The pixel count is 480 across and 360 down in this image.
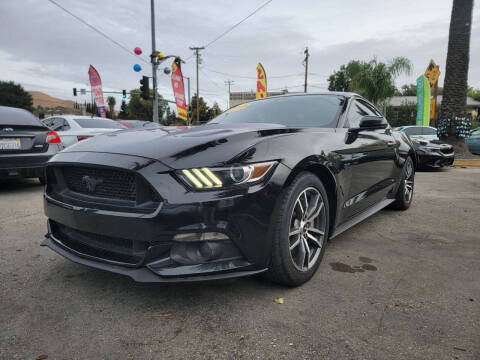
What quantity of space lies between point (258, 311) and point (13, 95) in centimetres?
6453

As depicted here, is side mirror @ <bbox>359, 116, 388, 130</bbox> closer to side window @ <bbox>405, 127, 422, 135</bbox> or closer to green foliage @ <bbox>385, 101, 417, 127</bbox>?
side window @ <bbox>405, 127, 422, 135</bbox>

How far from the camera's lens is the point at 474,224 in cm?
360

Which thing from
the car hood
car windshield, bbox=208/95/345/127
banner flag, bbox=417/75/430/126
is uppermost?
banner flag, bbox=417/75/430/126

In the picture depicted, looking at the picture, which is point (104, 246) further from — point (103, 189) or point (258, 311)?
point (258, 311)

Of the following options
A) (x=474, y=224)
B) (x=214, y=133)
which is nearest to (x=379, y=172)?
(x=474, y=224)

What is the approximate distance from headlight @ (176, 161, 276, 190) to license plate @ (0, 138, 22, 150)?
4.46 meters

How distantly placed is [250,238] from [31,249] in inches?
81.5

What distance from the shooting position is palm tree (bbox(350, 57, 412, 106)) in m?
23.2

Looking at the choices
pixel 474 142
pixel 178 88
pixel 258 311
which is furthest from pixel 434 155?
pixel 178 88

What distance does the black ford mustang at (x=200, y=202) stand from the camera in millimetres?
1703

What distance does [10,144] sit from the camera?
4.98 meters

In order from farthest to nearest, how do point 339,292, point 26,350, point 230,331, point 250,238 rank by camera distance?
point 339,292
point 250,238
point 230,331
point 26,350

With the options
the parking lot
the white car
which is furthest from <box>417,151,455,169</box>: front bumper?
the white car

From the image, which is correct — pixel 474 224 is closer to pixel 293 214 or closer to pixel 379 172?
pixel 379 172
